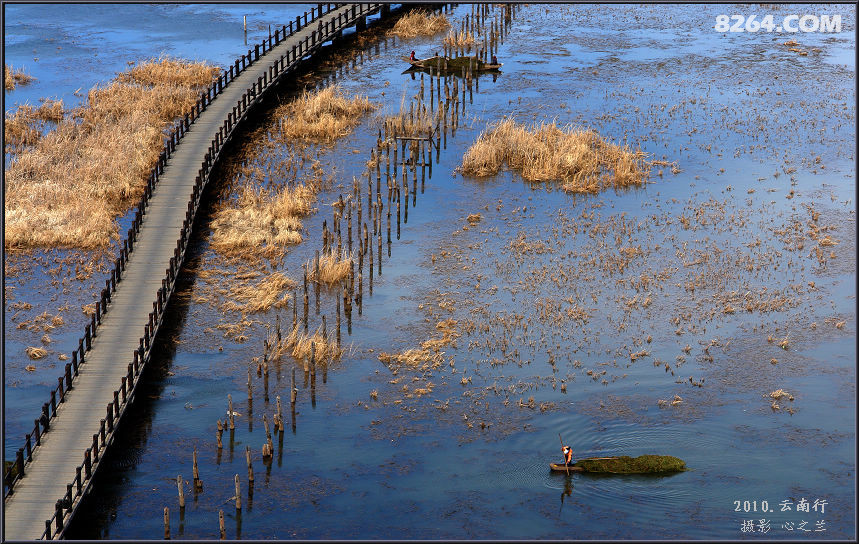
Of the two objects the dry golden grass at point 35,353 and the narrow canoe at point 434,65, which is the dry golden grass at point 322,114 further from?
the dry golden grass at point 35,353

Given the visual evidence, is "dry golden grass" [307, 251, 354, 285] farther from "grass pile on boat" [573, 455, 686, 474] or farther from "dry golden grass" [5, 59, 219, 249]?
"grass pile on boat" [573, 455, 686, 474]

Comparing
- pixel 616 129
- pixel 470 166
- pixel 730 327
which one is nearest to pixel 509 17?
pixel 616 129

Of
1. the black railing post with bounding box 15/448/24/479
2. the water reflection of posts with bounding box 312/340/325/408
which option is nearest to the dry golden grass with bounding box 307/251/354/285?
the water reflection of posts with bounding box 312/340/325/408

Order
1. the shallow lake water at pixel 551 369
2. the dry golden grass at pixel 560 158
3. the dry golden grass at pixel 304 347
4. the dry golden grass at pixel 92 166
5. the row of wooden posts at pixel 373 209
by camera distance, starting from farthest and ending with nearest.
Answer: the dry golden grass at pixel 560 158 < the dry golden grass at pixel 92 166 < the dry golden grass at pixel 304 347 < the row of wooden posts at pixel 373 209 < the shallow lake water at pixel 551 369

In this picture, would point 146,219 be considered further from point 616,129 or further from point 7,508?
point 616,129

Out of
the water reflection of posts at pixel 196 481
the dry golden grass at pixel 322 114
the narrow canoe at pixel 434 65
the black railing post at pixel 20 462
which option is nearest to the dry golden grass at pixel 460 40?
the narrow canoe at pixel 434 65

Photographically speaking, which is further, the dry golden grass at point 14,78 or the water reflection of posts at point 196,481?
the dry golden grass at point 14,78

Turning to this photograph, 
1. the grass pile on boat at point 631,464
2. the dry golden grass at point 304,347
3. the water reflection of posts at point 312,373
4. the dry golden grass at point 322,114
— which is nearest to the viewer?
the grass pile on boat at point 631,464

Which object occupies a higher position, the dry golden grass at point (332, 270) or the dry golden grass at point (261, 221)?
the dry golden grass at point (261, 221)

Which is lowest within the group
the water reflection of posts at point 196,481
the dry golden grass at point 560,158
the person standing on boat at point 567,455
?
the water reflection of posts at point 196,481
